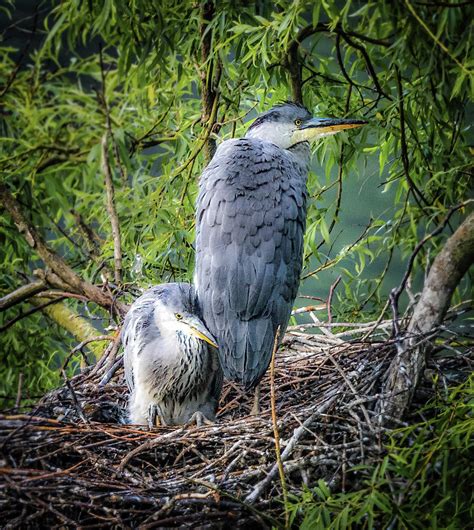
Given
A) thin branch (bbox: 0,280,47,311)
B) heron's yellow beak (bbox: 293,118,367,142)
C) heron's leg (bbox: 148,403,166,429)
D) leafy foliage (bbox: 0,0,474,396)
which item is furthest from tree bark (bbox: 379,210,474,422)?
thin branch (bbox: 0,280,47,311)

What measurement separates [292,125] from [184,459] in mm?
1007

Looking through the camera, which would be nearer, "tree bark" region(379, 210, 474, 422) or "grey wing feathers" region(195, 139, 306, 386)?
"tree bark" region(379, 210, 474, 422)

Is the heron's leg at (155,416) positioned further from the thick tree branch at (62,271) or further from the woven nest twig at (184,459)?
the thick tree branch at (62,271)

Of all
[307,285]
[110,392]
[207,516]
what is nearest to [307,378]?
[110,392]

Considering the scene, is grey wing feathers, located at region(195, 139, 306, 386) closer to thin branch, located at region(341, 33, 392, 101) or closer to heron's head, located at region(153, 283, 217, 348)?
heron's head, located at region(153, 283, 217, 348)

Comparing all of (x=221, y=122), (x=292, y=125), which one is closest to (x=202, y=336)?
(x=292, y=125)

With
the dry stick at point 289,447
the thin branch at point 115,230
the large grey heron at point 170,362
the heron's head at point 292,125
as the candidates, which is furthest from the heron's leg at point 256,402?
the heron's head at point 292,125

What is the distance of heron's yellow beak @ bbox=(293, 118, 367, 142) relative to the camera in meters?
2.33

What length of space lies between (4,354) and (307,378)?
1.29 metres

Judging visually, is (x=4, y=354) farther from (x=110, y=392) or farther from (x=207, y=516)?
(x=207, y=516)

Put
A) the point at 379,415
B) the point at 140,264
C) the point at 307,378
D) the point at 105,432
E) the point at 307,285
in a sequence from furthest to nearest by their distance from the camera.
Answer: the point at 307,285, the point at 140,264, the point at 307,378, the point at 105,432, the point at 379,415

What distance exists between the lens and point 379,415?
1.74 metres

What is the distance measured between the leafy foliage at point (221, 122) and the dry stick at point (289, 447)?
1.33ft

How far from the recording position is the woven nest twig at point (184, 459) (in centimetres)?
157
